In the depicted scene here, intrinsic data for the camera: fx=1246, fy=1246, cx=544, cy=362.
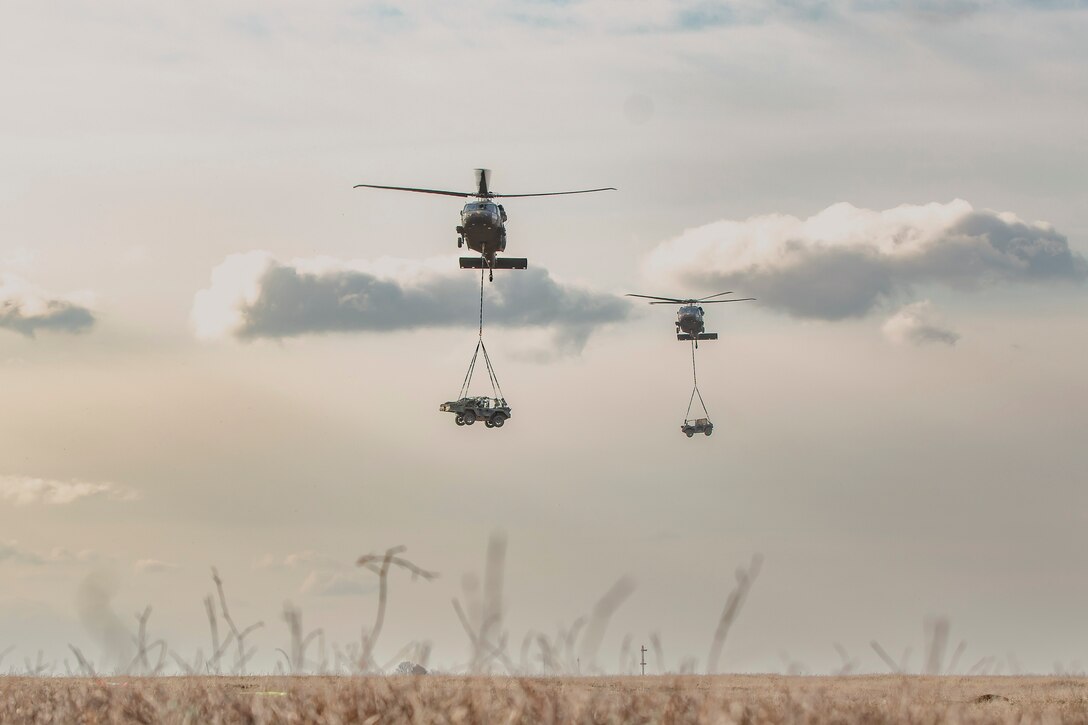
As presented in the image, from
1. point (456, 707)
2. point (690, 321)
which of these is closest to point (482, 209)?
point (690, 321)

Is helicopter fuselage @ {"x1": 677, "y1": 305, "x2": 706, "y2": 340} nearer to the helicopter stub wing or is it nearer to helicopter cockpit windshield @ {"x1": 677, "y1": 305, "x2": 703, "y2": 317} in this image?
helicopter cockpit windshield @ {"x1": 677, "y1": 305, "x2": 703, "y2": 317}

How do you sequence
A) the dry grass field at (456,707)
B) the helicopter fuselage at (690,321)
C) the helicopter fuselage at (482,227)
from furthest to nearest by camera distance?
the helicopter fuselage at (690,321)
the helicopter fuselage at (482,227)
the dry grass field at (456,707)

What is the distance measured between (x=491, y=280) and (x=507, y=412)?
521cm

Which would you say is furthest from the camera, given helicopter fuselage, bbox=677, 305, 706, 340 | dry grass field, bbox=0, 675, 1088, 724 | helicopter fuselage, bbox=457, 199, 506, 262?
helicopter fuselage, bbox=677, 305, 706, 340

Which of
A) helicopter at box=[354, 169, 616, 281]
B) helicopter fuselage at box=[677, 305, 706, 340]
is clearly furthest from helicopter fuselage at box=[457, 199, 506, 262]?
helicopter fuselage at box=[677, 305, 706, 340]

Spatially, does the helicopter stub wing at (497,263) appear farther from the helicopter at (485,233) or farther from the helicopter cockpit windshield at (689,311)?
the helicopter cockpit windshield at (689,311)

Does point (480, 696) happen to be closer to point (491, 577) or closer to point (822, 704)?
point (491, 577)

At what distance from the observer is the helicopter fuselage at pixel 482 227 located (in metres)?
42.9

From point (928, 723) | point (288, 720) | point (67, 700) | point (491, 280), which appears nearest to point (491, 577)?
point (288, 720)

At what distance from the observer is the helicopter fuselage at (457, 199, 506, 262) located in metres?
42.9

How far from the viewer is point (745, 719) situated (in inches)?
313

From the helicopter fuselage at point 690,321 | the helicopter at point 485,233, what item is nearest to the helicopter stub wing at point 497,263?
the helicopter at point 485,233

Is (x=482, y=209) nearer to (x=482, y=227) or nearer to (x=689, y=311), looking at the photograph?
(x=482, y=227)

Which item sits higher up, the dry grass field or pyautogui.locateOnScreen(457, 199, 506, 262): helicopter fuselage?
pyautogui.locateOnScreen(457, 199, 506, 262): helicopter fuselage
